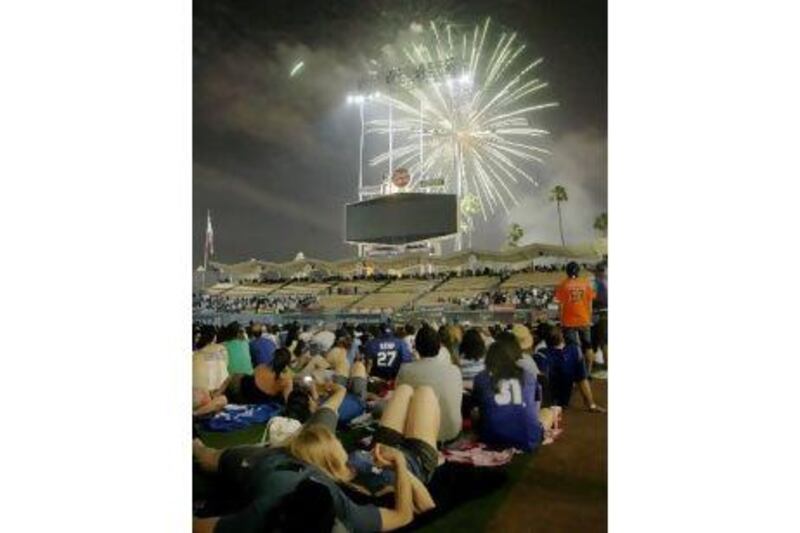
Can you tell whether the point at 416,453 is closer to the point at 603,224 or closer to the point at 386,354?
the point at 386,354

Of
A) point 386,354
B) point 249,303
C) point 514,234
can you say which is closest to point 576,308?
point 514,234

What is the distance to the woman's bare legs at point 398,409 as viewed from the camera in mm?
2852

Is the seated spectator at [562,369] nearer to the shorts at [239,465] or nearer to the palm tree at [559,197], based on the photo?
the palm tree at [559,197]

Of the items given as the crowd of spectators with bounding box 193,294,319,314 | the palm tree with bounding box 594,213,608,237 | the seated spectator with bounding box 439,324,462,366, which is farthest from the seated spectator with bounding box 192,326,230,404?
the palm tree with bounding box 594,213,608,237

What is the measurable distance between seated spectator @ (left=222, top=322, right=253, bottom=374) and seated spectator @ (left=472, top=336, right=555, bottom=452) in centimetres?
102

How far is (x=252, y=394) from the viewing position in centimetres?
313

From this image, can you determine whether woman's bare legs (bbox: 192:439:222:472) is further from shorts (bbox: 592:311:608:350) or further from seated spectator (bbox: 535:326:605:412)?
shorts (bbox: 592:311:608:350)

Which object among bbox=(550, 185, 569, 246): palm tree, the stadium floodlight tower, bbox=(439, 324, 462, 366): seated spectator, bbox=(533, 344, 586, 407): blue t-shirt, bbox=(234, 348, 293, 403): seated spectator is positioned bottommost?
bbox=(234, 348, 293, 403): seated spectator

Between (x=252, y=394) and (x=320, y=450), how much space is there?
41 cm

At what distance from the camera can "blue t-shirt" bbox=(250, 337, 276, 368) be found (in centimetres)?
317

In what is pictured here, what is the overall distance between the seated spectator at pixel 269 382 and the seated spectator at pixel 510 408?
82cm

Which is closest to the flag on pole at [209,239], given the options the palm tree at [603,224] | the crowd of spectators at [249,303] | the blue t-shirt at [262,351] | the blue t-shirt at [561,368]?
the crowd of spectators at [249,303]
